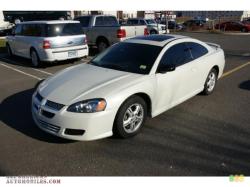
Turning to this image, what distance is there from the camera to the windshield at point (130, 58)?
174 inches

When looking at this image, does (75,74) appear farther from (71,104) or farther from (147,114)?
(147,114)

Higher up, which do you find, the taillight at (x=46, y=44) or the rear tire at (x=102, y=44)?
the taillight at (x=46, y=44)

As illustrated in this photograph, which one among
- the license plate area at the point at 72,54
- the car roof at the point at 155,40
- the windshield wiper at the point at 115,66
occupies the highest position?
the car roof at the point at 155,40

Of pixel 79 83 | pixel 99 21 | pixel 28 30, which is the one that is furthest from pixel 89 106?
pixel 99 21

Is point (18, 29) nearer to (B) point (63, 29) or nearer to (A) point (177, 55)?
(B) point (63, 29)

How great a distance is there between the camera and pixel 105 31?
11.7 m

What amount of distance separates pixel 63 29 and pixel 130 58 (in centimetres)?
539

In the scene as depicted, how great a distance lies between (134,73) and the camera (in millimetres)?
4277

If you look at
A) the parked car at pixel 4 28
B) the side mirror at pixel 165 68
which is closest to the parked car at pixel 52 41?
the side mirror at pixel 165 68

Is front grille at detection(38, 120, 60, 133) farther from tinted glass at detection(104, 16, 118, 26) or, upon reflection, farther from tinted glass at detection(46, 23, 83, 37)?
tinted glass at detection(104, 16, 118, 26)

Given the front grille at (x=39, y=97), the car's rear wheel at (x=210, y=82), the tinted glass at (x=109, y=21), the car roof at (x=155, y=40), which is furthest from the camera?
the tinted glass at (x=109, y=21)

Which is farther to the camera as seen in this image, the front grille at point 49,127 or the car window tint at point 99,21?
the car window tint at point 99,21

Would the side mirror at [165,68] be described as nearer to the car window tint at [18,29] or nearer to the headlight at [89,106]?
the headlight at [89,106]

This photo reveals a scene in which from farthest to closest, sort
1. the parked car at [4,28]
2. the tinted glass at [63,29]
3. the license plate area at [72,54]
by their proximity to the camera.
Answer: the parked car at [4,28], the license plate area at [72,54], the tinted glass at [63,29]
